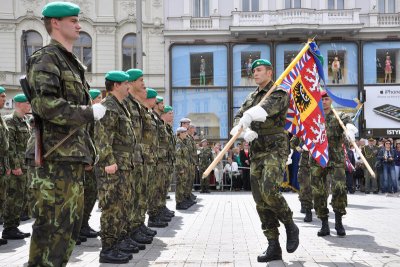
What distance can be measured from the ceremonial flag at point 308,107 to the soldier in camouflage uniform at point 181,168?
6.42m

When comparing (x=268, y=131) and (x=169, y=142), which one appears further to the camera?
(x=169, y=142)

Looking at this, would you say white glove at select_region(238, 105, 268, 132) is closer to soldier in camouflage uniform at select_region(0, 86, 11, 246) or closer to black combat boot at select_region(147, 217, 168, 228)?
soldier in camouflage uniform at select_region(0, 86, 11, 246)

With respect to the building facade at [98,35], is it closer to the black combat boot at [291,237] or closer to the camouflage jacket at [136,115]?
the camouflage jacket at [136,115]

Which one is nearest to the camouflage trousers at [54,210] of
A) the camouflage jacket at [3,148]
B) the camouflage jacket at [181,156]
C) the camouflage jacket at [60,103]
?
the camouflage jacket at [60,103]

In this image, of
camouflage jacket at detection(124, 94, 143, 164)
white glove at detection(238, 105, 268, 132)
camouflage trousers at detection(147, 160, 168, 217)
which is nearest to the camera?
white glove at detection(238, 105, 268, 132)

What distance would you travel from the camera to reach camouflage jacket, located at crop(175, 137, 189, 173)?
14.7 metres

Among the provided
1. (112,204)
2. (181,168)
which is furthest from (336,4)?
(112,204)

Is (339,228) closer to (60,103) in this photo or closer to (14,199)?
(14,199)

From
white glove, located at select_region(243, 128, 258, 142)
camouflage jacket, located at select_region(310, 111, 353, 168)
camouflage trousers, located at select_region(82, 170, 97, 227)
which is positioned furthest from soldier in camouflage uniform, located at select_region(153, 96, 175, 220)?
white glove, located at select_region(243, 128, 258, 142)

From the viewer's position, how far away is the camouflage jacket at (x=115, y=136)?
261 inches

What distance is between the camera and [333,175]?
8.91 m

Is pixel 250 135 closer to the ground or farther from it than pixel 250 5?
closer to the ground

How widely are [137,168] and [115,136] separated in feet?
2.14

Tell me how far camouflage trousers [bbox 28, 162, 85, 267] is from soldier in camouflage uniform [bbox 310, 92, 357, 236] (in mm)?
5505
